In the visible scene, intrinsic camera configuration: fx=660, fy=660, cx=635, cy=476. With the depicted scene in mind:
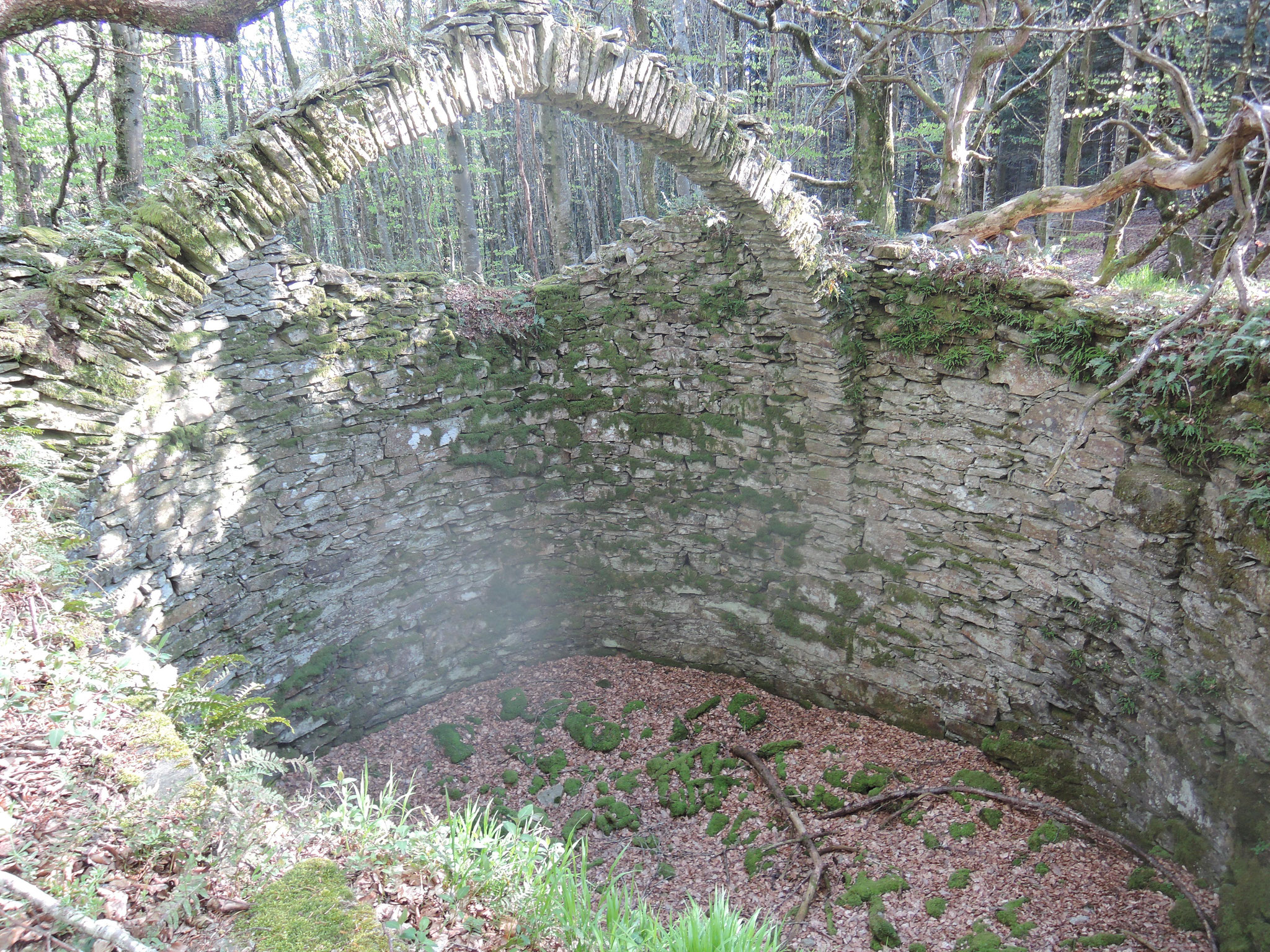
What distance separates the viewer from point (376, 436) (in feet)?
18.1

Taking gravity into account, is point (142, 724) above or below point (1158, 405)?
below

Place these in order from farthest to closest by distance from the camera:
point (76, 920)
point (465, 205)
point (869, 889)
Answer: point (465, 205), point (869, 889), point (76, 920)

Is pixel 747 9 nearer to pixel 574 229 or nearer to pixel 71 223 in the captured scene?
pixel 574 229

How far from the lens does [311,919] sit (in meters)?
1.65

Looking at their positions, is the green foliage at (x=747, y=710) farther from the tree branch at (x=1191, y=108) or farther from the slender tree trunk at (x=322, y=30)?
the slender tree trunk at (x=322, y=30)

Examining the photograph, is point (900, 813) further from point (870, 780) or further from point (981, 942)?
point (981, 942)

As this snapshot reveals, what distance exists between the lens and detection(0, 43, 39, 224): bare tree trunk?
628 cm

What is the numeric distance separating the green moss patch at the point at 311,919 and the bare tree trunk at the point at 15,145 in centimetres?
741

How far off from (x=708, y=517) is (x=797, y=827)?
104 inches

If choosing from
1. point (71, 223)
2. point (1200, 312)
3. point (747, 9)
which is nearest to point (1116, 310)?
point (1200, 312)

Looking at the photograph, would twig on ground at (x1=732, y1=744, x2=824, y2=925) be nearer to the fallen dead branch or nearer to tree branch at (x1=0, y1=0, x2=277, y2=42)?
the fallen dead branch

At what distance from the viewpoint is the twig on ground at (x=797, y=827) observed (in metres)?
3.79

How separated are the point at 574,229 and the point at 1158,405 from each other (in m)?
13.6

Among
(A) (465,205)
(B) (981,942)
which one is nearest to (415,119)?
(B) (981,942)
